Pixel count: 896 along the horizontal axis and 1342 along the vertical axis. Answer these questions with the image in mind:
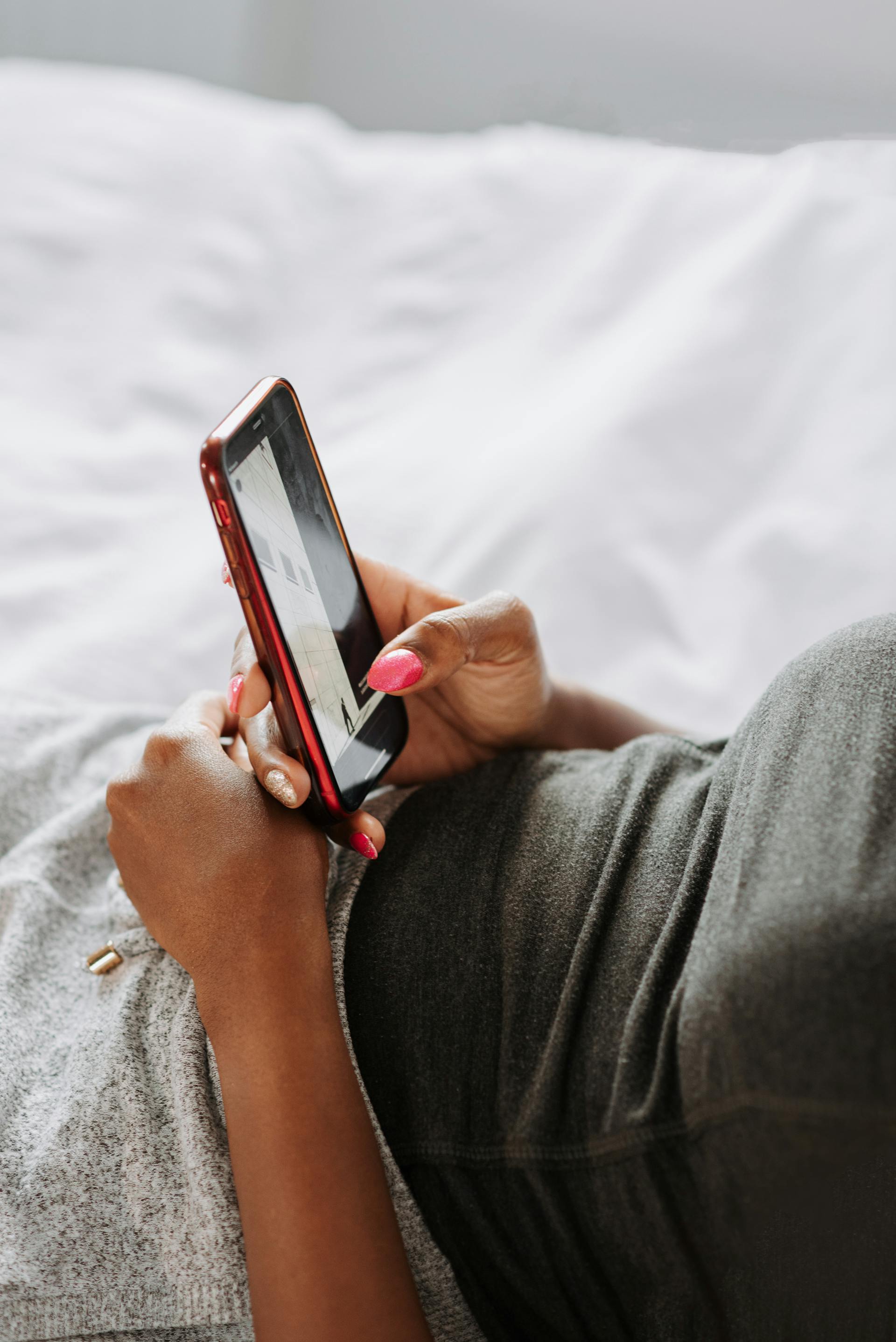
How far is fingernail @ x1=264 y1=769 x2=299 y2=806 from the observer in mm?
556

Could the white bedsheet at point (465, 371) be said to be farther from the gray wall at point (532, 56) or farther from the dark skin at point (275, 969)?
the dark skin at point (275, 969)

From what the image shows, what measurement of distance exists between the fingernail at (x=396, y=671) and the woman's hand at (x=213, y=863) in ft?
0.32

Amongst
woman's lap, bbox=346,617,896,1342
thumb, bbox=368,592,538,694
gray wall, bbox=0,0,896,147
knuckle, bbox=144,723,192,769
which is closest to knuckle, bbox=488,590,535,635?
thumb, bbox=368,592,538,694

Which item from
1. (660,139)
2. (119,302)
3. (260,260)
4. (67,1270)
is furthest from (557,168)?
(67,1270)

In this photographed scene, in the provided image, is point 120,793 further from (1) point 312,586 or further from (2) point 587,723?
(2) point 587,723

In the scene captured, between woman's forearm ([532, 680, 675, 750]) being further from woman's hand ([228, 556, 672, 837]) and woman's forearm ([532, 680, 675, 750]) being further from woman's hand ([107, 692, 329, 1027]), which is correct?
woman's hand ([107, 692, 329, 1027])

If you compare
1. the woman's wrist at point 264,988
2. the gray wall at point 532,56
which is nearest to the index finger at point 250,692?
the woman's wrist at point 264,988

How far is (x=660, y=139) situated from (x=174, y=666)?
1004 millimetres

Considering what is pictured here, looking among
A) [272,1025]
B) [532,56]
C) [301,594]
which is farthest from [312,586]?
[532,56]

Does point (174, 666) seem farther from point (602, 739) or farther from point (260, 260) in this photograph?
point (260, 260)

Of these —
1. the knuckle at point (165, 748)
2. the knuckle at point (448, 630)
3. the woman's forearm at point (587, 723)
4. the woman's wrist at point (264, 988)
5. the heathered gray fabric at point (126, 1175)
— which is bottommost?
the heathered gray fabric at point (126, 1175)

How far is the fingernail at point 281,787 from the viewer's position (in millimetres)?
556

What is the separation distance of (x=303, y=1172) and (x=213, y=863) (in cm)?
17

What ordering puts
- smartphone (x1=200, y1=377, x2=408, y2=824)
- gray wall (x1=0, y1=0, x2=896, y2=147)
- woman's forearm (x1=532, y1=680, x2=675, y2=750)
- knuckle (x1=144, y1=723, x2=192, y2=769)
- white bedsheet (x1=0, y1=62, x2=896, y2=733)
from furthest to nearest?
gray wall (x1=0, y1=0, x2=896, y2=147) → white bedsheet (x1=0, y1=62, x2=896, y2=733) → woman's forearm (x1=532, y1=680, x2=675, y2=750) → knuckle (x1=144, y1=723, x2=192, y2=769) → smartphone (x1=200, y1=377, x2=408, y2=824)
